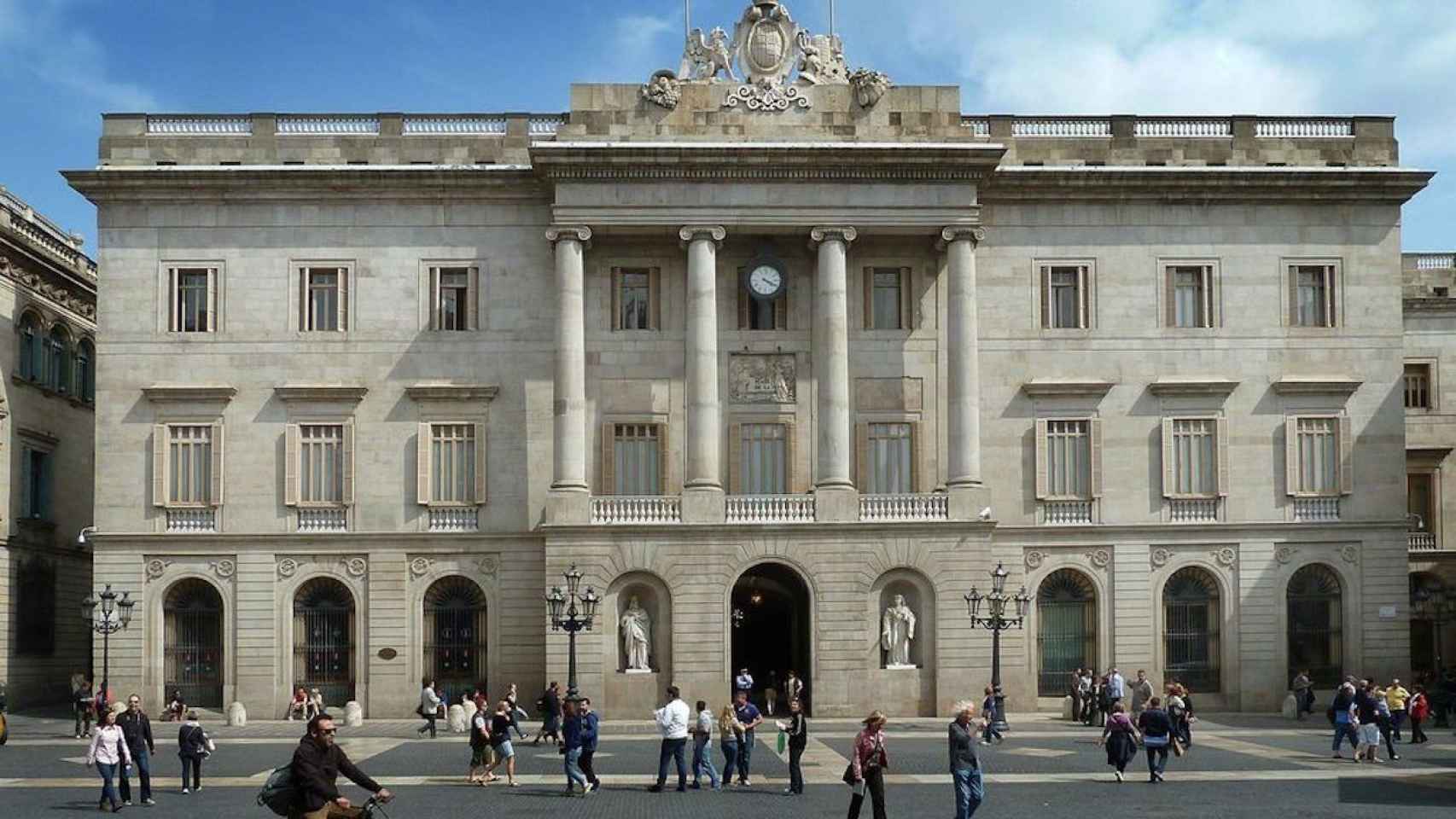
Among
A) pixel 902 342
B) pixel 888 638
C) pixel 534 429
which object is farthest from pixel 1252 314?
pixel 534 429

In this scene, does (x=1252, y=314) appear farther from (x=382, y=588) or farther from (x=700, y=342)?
(x=382, y=588)

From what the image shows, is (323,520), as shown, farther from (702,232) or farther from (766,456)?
(702,232)

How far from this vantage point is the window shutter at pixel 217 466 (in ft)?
180

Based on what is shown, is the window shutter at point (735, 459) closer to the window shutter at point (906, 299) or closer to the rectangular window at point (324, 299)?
the window shutter at point (906, 299)

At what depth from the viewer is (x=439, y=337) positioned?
55750 millimetres

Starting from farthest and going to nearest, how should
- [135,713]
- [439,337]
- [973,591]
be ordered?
1. [439,337]
2. [973,591]
3. [135,713]

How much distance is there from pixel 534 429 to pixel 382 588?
6600 mm

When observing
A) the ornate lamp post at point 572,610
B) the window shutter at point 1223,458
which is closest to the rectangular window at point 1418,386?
the window shutter at point 1223,458

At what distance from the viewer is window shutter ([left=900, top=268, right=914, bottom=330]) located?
56125 mm

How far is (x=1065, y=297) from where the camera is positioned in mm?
56812

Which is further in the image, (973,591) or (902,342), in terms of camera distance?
(902,342)

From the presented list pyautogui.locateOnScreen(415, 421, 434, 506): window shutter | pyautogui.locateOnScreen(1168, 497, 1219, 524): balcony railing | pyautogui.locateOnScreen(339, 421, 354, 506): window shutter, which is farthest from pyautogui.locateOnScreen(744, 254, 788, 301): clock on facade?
pyautogui.locateOnScreen(1168, 497, 1219, 524): balcony railing

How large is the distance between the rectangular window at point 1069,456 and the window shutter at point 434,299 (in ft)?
62.3

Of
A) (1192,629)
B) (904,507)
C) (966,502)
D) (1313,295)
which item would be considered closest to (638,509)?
(904,507)
